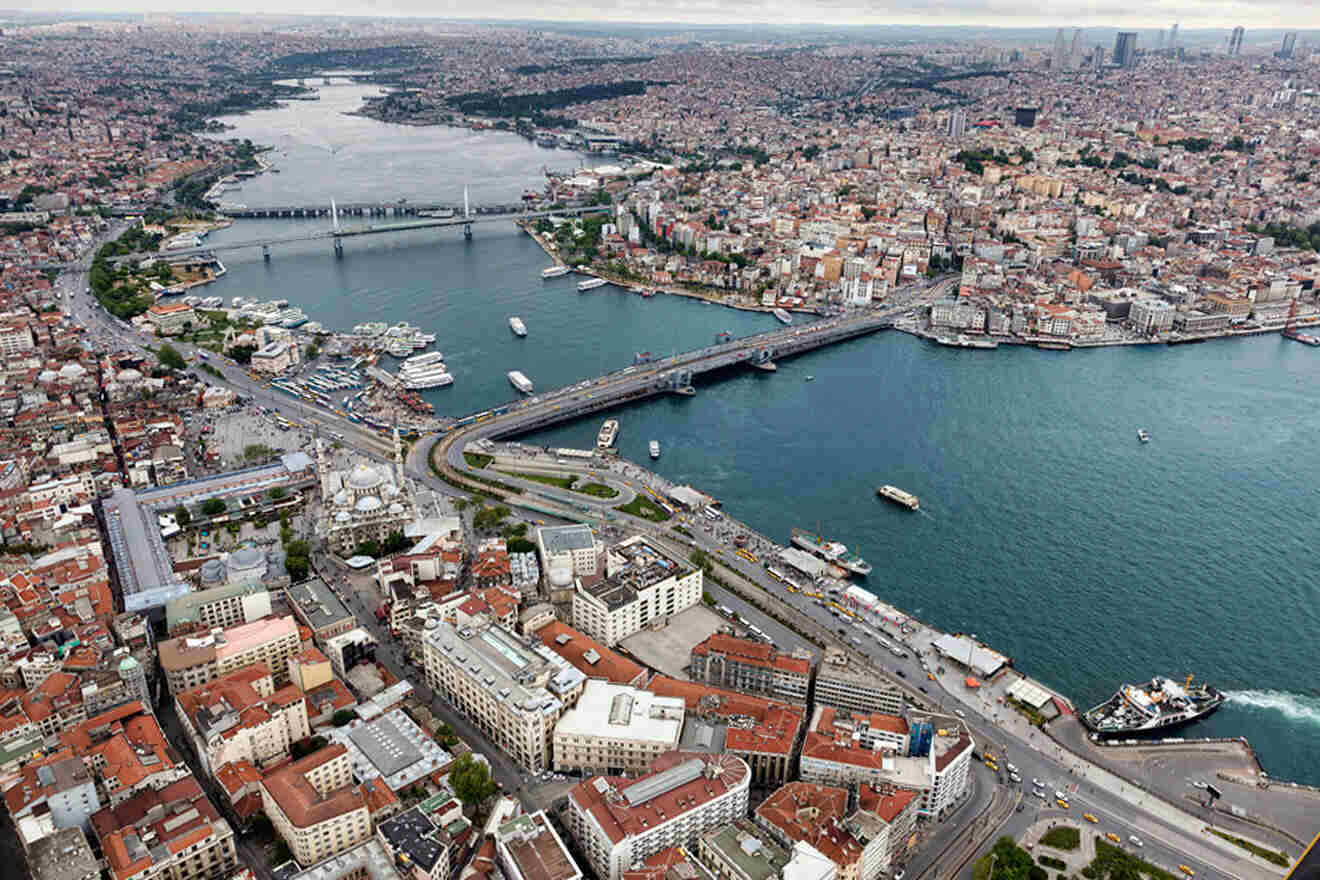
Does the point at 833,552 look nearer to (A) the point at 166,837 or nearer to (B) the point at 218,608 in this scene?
(B) the point at 218,608

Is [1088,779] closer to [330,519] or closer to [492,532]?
[492,532]

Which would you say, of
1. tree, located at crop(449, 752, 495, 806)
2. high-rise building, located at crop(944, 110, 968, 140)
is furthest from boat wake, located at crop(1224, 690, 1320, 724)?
high-rise building, located at crop(944, 110, 968, 140)

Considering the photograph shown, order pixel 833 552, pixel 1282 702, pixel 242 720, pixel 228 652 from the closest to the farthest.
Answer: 1. pixel 242 720
2. pixel 228 652
3. pixel 1282 702
4. pixel 833 552

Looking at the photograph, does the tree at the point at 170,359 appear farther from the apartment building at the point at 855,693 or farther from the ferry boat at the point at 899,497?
the apartment building at the point at 855,693

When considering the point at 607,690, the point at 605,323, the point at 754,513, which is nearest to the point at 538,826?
the point at 607,690

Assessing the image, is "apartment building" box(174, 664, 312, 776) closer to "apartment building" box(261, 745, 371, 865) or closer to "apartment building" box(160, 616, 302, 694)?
"apartment building" box(160, 616, 302, 694)

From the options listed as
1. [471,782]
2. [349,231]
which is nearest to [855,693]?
[471,782]
